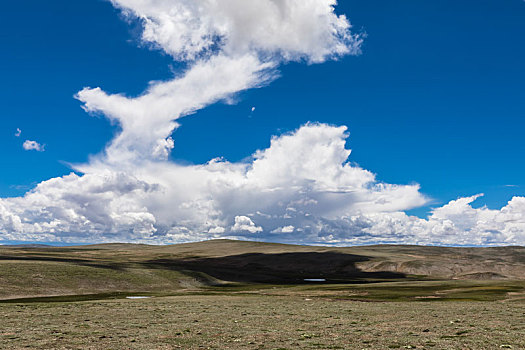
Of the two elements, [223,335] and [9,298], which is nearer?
[223,335]

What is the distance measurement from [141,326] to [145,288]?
8025cm

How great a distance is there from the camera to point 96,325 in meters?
40.6

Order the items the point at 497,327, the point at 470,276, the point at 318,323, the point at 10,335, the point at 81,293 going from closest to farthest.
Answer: the point at 10,335, the point at 497,327, the point at 318,323, the point at 81,293, the point at 470,276

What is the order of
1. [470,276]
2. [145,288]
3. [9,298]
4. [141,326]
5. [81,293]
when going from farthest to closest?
[470,276]
[145,288]
[81,293]
[9,298]
[141,326]

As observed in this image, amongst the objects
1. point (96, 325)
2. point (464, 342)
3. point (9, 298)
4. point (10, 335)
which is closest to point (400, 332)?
point (464, 342)

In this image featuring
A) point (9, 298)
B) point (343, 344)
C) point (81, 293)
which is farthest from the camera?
point (81, 293)

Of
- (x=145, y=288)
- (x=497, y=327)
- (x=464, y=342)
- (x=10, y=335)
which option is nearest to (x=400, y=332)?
(x=464, y=342)

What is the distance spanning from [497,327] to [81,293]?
92754 millimetres

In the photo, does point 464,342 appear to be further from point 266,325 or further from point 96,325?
point 96,325

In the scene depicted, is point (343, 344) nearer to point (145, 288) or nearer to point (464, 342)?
point (464, 342)

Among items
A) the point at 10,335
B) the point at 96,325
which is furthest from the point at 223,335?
the point at 10,335

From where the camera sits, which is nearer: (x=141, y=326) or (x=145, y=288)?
(x=141, y=326)

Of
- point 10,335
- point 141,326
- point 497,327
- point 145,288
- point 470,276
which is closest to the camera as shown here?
point 10,335

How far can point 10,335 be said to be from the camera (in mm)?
33812
